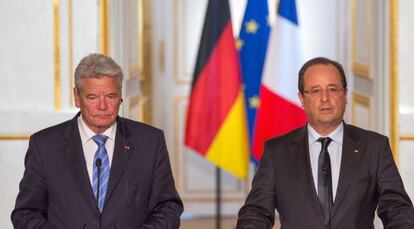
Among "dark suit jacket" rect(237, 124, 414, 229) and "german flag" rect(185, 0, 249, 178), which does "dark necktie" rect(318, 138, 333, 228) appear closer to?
"dark suit jacket" rect(237, 124, 414, 229)

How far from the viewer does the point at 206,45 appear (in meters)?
7.05

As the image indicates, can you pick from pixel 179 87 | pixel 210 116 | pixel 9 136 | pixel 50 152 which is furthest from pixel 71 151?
pixel 179 87

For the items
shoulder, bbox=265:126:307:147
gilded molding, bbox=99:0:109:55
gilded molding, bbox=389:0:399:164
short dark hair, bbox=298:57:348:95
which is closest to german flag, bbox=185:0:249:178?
gilded molding, bbox=389:0:399:164

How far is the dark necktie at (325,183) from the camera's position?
131 inches

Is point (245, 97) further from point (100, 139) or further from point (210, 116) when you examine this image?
point (100, 139)

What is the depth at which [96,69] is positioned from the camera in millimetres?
3480

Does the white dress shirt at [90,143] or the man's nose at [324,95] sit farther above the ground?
the man's nose at [324,95]

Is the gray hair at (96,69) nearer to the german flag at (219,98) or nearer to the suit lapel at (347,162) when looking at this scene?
the suit lapel at (347,162)

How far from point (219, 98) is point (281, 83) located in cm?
50

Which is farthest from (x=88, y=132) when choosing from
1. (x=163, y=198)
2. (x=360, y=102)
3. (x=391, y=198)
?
(x=360, y=102)

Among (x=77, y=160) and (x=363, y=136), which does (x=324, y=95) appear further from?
(x=77, y=160)

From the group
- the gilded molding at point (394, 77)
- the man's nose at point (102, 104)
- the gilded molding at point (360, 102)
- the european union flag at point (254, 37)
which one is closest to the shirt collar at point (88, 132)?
the man's nose at point (102, 104)

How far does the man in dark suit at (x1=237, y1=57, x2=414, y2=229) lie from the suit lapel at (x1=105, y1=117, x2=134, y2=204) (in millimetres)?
519

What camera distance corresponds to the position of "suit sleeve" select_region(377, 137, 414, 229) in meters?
3.21
